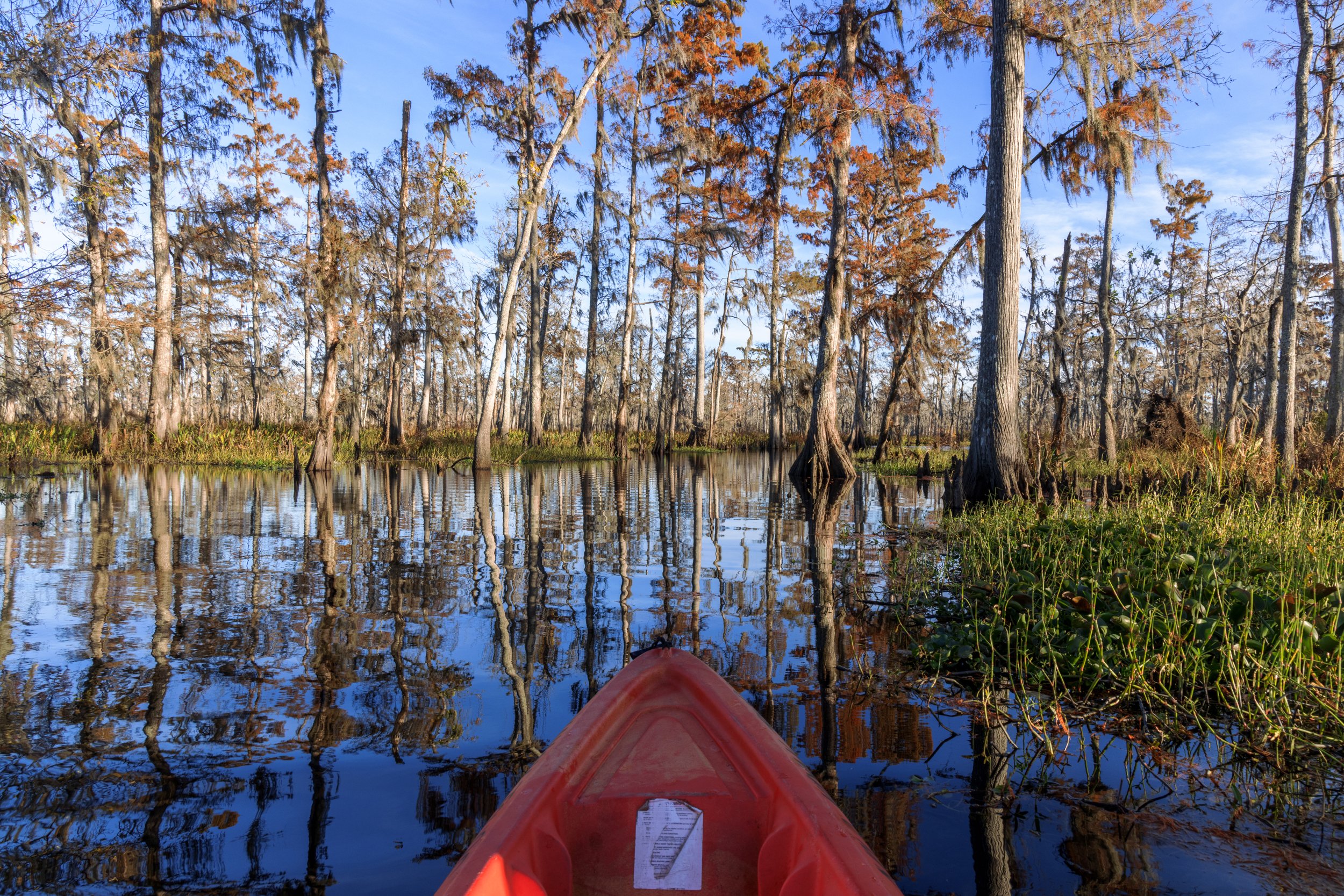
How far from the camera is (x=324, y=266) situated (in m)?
14.6

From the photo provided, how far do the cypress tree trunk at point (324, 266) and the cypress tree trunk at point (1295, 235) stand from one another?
56.4ft

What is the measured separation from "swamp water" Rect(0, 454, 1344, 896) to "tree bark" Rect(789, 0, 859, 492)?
7850 mm

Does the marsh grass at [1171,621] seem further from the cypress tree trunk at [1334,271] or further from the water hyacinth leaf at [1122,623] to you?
the cypress tree trunk at [1334,271]

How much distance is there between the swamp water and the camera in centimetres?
218

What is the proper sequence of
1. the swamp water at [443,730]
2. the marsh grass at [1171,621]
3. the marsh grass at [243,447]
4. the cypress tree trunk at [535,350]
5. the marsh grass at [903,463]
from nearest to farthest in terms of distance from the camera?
the swamp water at [443,730] < the marsh grass at [1171,621] < the marsh grass at [243,447] < the marsh grass at [903,463] < the cypress tree trunk at [535,350]

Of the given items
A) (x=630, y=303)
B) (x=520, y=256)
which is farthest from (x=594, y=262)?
(x=520, y=256)

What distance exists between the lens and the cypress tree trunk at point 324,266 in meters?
14.6

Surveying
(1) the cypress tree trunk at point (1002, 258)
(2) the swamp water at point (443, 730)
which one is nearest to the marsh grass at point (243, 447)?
(2) the swamp water at point (443, 730)

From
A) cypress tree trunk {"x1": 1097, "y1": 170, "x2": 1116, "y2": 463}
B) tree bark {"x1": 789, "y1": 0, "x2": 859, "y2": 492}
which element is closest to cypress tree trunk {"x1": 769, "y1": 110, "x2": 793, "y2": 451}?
tree bark {"x1": 789, "y1": 0, "x2": 859, "y2": 492}

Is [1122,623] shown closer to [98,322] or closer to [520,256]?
[520,256]

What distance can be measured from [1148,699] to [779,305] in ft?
89.5

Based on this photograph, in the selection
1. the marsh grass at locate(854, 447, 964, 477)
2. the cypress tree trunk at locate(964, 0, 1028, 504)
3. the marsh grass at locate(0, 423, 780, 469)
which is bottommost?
the marsh grass at locate(854, 447, 964, 477)

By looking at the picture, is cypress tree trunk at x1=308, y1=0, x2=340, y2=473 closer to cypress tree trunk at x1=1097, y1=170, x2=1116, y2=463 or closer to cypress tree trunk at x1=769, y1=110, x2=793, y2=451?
cypress tree trunk at x1=769, y1=110, x2=793, y2=451

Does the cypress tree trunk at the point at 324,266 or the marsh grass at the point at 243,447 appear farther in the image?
the marsh grass at the point at 243,447
